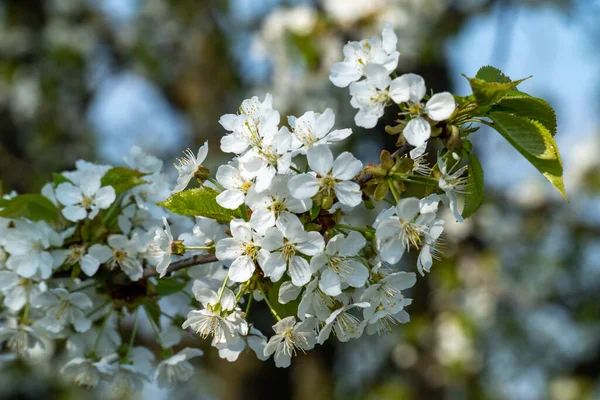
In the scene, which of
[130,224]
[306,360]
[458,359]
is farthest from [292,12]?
[130,224]

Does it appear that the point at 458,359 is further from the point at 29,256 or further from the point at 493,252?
the point at 29,256

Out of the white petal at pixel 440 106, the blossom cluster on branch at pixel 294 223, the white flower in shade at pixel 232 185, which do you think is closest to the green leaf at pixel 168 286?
the blossom cluster on branch at pixel 294 223

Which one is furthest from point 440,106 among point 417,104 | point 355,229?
point 355,229

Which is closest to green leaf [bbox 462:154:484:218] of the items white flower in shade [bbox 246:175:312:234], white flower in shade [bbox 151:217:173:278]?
white flower in shade [bbox 246:175:312:234]

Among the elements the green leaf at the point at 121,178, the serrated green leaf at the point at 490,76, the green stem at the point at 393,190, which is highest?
the serrated green leaf at the point at 490,76

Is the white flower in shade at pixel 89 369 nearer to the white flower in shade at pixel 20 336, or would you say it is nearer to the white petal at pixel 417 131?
the white flower in shade at pixel 20 336

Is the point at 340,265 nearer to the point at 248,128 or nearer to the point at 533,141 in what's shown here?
the point at 248,128

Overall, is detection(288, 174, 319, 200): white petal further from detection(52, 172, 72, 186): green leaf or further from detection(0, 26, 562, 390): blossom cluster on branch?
detection(52, 172, 72, 186): green leaf
